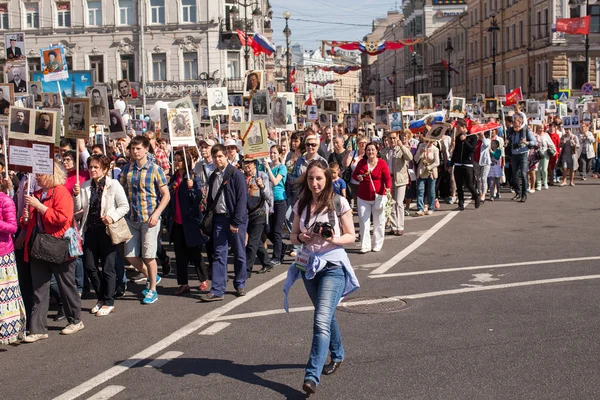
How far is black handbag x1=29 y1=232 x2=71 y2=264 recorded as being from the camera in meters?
7.98

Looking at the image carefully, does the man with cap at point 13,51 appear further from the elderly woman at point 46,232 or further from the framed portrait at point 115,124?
the elderly woman at point 46,232

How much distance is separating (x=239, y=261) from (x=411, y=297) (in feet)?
6.69

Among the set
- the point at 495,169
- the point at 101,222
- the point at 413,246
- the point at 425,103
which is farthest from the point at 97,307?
the point at 425,103

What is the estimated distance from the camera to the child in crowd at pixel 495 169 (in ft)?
67.3

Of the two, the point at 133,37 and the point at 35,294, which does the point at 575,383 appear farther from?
the point at 133,37

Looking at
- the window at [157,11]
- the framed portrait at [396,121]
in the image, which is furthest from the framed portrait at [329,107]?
the window at [157,11]

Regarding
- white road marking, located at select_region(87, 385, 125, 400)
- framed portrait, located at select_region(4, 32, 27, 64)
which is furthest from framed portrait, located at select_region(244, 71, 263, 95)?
white road marking, located at select_region(87, 385, 125, 400)

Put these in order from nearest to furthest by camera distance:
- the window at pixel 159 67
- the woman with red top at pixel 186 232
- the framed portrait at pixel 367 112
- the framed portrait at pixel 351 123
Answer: the woman with red top at pixel 186 232 → the framed portrait at pixel 367 112 → the framed portrait at pixel 351 123 → the window at pixel 159 67

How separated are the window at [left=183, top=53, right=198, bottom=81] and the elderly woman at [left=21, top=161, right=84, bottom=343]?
47.0 m

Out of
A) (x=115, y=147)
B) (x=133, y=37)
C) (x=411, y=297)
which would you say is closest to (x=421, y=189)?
(x=115, y=147)

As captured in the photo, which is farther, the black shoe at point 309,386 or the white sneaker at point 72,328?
the white sneaker at point 72,328

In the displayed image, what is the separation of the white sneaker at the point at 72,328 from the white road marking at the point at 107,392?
2.03 meters

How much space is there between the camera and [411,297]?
369 inches

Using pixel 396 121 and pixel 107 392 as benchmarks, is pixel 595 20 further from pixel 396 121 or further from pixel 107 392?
pixel 107 392
